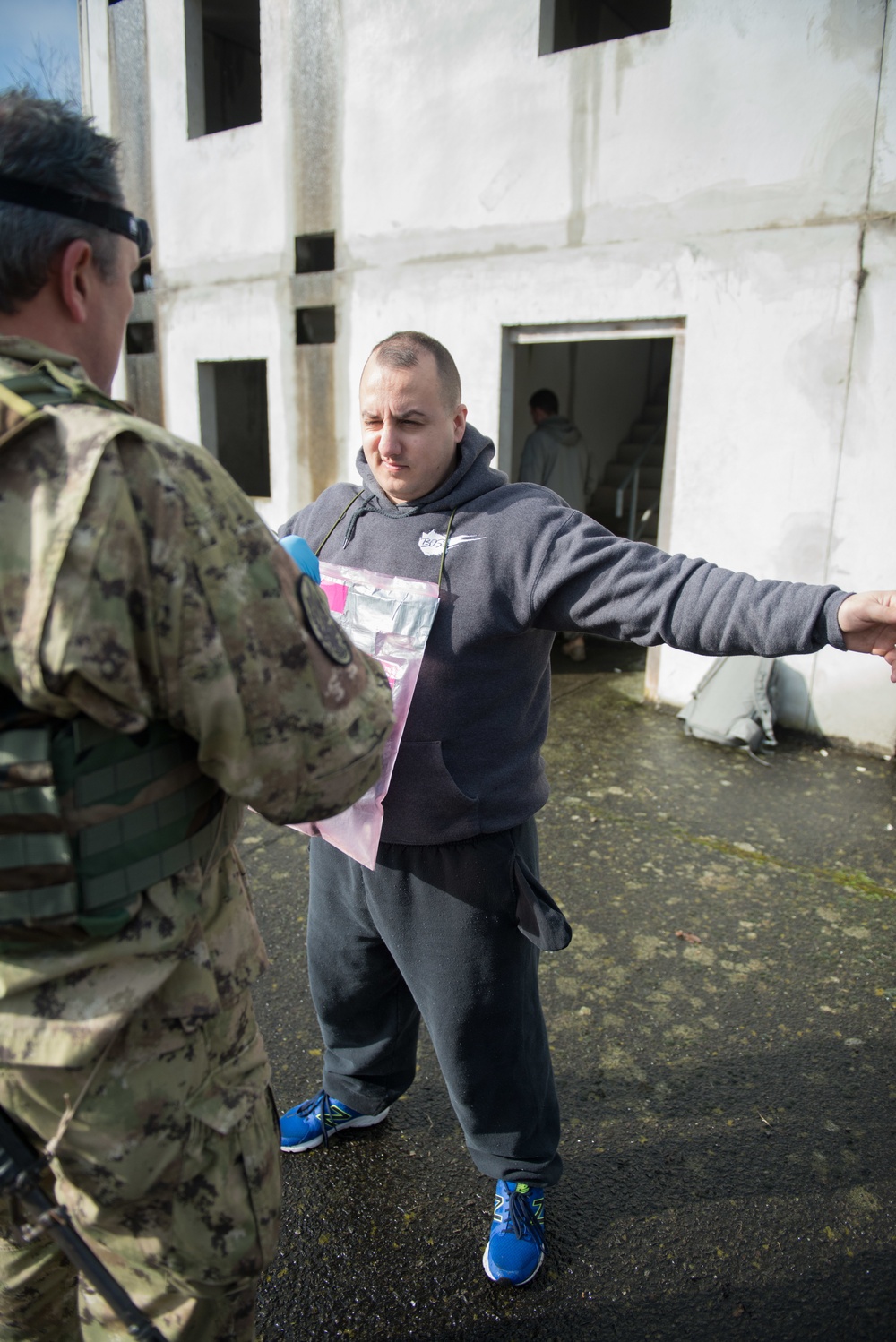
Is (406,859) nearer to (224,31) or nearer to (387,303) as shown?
(387,303)

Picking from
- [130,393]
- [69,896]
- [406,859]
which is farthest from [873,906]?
[130,393]

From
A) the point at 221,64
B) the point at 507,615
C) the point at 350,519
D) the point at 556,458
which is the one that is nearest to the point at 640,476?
the point at 556,458

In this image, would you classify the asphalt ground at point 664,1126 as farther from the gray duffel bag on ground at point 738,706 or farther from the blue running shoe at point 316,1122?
the gray duffel bag on ground at point 738,706

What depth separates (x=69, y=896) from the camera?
1030 millimetres

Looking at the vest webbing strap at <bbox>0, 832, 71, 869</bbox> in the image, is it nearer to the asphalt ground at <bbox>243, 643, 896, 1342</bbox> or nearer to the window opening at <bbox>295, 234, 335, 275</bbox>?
the asphalt ground at <bbox>243, 643, 896, 1342</bbox>

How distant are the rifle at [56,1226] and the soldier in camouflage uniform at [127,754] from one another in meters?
0.04

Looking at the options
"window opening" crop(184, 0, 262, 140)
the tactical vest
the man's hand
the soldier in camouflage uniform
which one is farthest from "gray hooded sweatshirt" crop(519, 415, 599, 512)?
the tactical vest

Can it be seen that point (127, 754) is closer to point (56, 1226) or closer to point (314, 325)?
point (56, 1226)

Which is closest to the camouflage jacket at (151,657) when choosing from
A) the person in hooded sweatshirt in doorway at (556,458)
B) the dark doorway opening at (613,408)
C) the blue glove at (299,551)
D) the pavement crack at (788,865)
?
the blue glove at (299,551)

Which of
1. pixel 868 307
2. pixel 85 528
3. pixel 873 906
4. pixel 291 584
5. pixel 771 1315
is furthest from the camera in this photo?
pixel 868 307

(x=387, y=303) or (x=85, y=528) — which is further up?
(x=387, y=303)

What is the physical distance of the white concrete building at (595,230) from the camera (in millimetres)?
4465

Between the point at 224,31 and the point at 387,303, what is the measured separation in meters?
5.09

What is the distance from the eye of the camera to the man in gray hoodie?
174 centimetres
